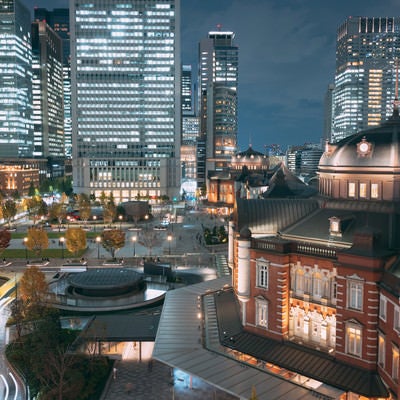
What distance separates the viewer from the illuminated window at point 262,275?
39.4 meters

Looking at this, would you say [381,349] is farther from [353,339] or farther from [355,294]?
[355,294]

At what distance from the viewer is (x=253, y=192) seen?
10862 cm

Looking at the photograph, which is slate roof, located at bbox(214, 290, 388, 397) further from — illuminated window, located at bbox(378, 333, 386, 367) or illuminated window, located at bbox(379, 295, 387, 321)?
illuminated window, located at bbox(379, 295, 387, 321)

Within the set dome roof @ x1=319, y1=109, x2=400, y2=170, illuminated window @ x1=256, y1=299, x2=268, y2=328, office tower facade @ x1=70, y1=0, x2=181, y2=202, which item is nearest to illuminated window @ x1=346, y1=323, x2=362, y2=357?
illuminated window @ x1=256, y1=299, x2=268, y2=328

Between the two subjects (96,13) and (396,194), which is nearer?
(396,194)

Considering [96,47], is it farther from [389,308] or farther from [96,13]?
[389,308]

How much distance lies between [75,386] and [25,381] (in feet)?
24.1

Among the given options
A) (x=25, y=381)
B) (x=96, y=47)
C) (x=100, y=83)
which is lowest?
(x=25, y=381)

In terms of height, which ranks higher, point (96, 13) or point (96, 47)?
point (96, 13)

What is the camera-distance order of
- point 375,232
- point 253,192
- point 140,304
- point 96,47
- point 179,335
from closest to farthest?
point 375,232, point 179,335, point 140,304, point 253,192, point 96,47

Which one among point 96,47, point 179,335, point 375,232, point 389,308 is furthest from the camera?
point 96,47

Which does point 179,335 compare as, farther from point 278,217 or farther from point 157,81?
point 157,81

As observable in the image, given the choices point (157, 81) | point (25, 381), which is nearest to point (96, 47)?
point (157, 81)

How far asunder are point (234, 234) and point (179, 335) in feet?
43.9
